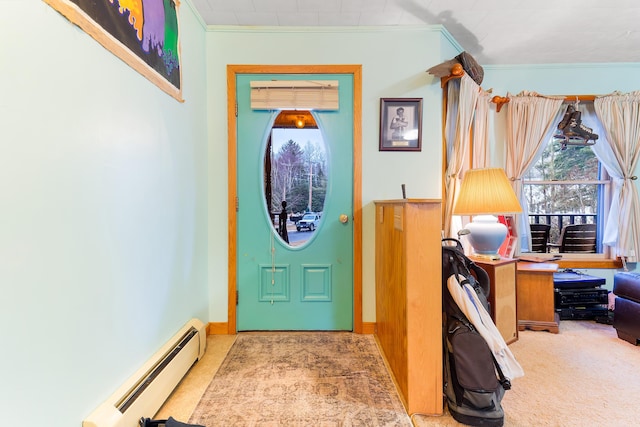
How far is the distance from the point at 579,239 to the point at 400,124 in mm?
2307

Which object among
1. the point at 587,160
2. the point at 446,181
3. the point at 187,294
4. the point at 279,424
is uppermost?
the point at 587,160

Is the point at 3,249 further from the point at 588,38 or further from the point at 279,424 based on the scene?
the point at 588,38

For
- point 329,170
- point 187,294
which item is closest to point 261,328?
point 187,294

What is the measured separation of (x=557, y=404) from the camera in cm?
153

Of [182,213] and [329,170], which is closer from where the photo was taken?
[182,213]

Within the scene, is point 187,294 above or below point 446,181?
below

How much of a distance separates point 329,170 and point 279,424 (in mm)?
1700

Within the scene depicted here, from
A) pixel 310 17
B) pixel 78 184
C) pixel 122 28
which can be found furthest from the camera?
pixel 310 17

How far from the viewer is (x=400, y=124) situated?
93.7 inches

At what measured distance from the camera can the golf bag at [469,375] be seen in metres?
1.37

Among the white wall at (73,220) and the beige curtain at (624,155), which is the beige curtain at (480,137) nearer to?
the beige curtain at (624,155)

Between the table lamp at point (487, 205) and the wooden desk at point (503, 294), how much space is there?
0.09m

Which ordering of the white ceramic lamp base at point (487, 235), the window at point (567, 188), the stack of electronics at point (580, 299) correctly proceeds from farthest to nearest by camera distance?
the window at point (567, 188), the stack of electronics at point (580, 299), the white ceramic lamp base at point (487, 235)

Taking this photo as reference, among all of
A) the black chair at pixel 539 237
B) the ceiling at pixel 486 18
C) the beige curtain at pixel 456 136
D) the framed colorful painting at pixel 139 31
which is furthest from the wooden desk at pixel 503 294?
the framed colorful painting at pixel 139 31
